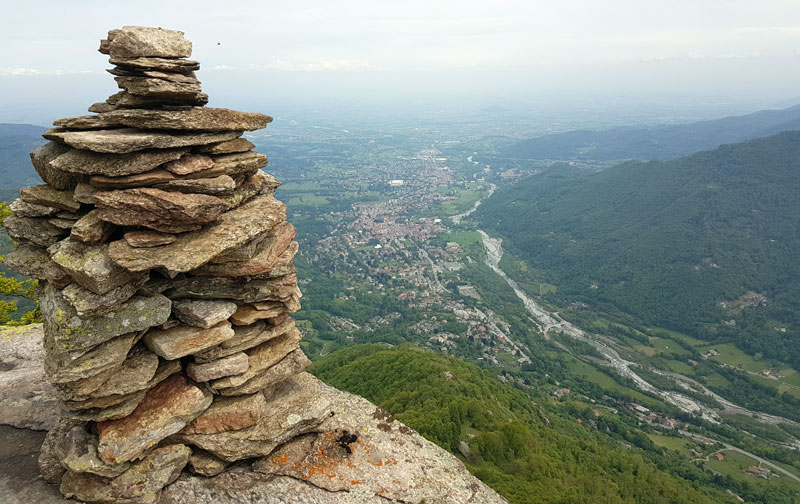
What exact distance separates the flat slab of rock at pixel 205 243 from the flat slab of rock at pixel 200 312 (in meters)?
1.38

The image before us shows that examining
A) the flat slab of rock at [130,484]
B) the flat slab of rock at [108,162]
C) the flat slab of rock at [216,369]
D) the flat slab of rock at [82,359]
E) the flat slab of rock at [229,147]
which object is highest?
the flat slab of rock at [229,147]

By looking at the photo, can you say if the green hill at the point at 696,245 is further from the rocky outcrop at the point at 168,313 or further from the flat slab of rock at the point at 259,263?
the flat slab of rock at the point at 259,263

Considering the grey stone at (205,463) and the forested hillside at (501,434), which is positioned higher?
the grey stone at (205,463)

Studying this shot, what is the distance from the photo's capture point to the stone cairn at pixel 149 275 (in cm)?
1068

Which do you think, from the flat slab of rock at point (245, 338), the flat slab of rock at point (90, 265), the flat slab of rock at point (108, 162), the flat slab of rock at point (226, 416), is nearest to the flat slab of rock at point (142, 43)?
the flat slab of rock at point (108, 162)

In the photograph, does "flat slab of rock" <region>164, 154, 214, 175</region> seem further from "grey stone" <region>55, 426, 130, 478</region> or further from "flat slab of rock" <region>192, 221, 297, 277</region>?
"grey stone" <region>55, 426, 130, 478</region>

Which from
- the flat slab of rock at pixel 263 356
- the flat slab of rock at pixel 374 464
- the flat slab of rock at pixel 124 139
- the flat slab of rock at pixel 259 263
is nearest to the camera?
the flat slab of rock at pixel 124 139

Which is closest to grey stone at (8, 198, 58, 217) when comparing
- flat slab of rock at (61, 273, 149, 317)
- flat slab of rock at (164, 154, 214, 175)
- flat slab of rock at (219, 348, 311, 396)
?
flat slab of rock at (61, 273, 149, 317)

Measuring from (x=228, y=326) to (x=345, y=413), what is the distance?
6.26 m

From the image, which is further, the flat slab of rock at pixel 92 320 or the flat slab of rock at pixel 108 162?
the flat slab of rock at pixel 108 162

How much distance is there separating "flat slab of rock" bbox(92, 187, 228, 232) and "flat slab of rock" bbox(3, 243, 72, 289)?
7.10ft

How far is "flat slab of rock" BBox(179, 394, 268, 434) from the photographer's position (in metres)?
12.4

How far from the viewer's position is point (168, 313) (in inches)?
452

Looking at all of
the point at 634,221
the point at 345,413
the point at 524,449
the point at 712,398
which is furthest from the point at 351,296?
the point at 634,221
